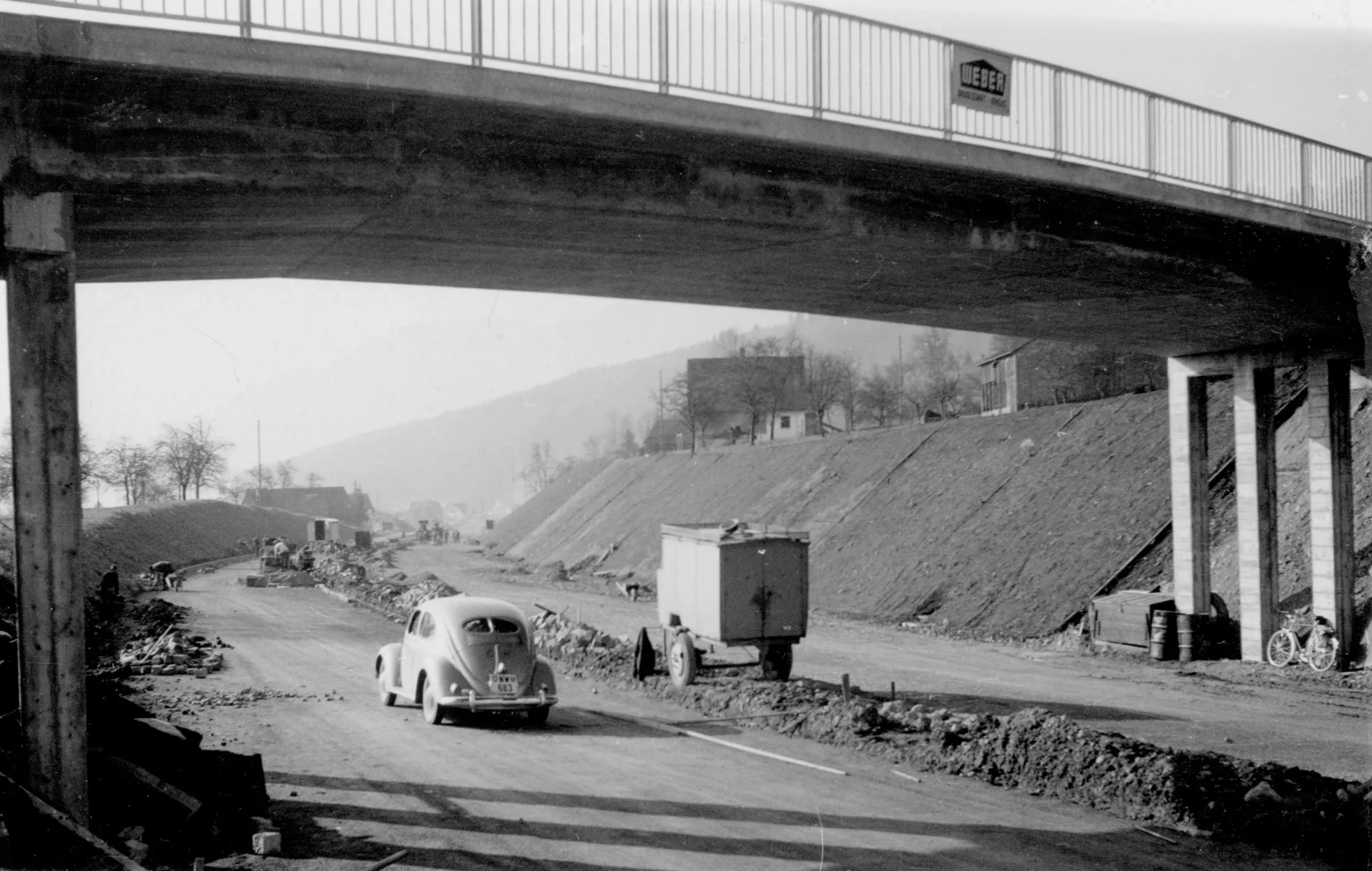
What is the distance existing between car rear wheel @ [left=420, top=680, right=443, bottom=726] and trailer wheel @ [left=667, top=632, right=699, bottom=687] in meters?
4.36

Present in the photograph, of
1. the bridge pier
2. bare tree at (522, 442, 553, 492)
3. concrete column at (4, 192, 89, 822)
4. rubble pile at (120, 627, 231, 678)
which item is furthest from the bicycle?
bare tree at (522, 442, 553, 492)

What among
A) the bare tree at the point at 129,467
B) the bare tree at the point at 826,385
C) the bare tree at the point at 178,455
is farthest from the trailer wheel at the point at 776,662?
the bare tree at the point at 178,455

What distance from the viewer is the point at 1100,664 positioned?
22.8m

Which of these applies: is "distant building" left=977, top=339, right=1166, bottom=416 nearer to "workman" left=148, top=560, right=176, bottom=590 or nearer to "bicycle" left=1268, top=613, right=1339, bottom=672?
"bicycle" left=1268, top=613, right=1339, bottom=672

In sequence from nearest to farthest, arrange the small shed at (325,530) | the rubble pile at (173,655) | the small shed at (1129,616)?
the rubble pile at (173,655) < the small shed at (1129,616) < the small shed at (325,530)

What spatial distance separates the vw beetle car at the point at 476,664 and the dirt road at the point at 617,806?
1.41 ft

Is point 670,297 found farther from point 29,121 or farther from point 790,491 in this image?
point 790,491

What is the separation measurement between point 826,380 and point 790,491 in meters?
35.9

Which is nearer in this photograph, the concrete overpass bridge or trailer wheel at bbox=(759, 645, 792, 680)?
the concrete overpass bridge

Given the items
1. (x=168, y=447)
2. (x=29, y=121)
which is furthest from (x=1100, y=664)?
(x=168, y=447)

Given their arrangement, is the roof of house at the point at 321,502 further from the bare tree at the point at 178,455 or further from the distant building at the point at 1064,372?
the distant building at the point at 1064,372

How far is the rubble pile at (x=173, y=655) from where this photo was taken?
20875 millimetres

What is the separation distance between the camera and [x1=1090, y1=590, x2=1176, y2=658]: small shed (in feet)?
76.9

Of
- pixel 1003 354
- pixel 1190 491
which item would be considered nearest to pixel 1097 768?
pixel 1190 491
